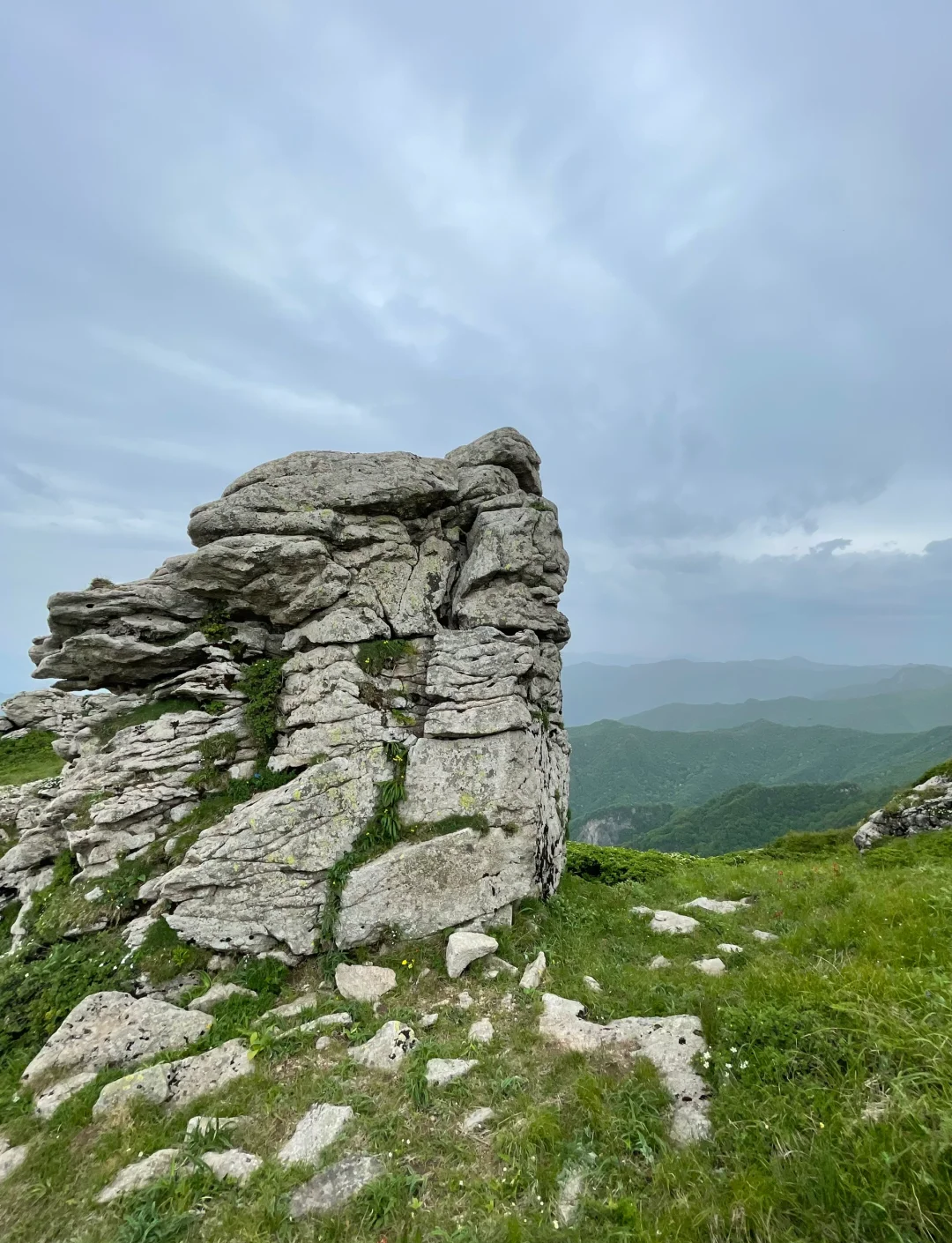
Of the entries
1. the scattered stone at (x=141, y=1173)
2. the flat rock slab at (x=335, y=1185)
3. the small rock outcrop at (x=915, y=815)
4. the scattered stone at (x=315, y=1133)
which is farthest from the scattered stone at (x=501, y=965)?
the small rock outcrop at (x=915, y=815)

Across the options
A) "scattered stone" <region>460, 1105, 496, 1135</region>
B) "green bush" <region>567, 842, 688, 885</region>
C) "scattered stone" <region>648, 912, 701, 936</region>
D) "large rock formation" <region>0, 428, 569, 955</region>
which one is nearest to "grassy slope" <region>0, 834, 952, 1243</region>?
"scattered stone" <region>460, 1105, 496, 1135</region>

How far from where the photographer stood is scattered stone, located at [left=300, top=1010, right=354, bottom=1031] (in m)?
10.6

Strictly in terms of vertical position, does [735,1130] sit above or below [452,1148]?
above

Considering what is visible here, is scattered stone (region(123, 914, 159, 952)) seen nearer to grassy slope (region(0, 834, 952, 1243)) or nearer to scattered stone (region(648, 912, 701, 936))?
grassy slope (region(0, 834, 952, 1243))

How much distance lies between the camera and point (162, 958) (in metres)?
13.0

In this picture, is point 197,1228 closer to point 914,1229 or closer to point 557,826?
point 914,1229

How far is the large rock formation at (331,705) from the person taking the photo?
46.5 ft

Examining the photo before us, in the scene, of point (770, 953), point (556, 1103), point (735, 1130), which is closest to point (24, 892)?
point (556, 1103)

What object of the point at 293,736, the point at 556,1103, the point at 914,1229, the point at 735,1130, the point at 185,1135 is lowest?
the point at 185,1135

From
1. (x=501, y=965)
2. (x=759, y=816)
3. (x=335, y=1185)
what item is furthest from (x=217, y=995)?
(x=759, y=816)

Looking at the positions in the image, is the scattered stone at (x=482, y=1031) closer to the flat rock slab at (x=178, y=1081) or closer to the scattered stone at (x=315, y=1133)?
the scattered stone at (x=315, y=1133)

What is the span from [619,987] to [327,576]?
616 inches

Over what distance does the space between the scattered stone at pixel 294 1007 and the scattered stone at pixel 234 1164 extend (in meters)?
3.45

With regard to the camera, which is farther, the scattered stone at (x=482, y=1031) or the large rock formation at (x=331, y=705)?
the large rock formation at (x=331, y=705)
